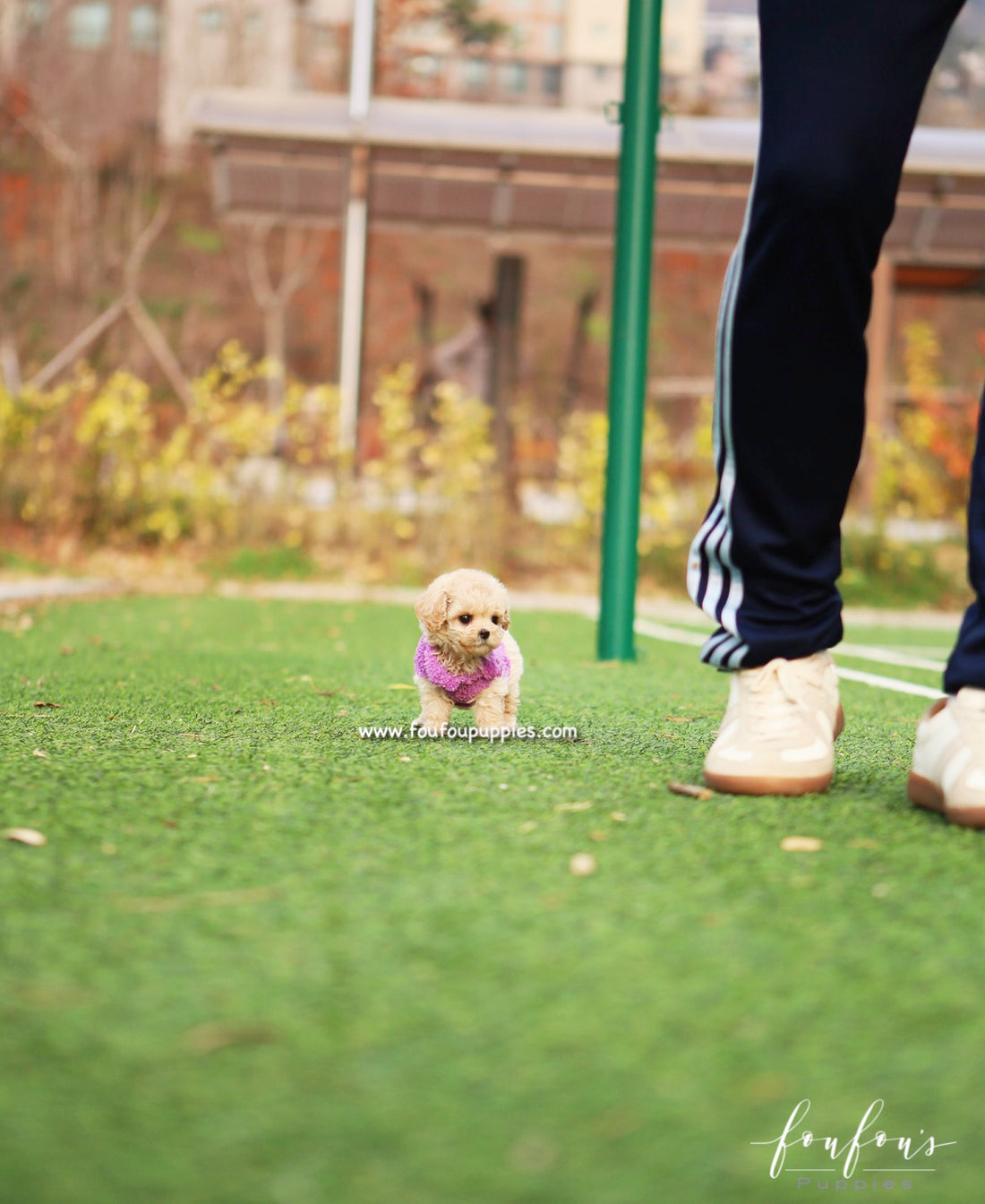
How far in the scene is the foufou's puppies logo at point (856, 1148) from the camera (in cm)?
81

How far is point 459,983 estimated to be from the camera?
102cm

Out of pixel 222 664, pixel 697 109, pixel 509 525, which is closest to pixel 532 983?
pixel 222 664

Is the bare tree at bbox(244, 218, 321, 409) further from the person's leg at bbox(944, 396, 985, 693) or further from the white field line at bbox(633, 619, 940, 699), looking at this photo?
the person's leg at bbox(944, 396, 985, 693)

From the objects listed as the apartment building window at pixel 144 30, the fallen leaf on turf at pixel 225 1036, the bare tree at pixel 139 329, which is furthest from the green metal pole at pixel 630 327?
the apartment building window at pixel 144 30

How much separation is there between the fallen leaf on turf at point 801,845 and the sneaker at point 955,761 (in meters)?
0.21

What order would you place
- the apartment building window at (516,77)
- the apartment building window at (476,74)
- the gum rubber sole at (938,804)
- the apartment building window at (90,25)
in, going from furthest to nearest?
the apartment building window at (90,25)
the apartment building window at (476,74)
the apartment building window at (516,77)
the gum rubber sole at (938,804)

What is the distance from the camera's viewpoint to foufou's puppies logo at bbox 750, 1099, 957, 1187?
31.8 inches

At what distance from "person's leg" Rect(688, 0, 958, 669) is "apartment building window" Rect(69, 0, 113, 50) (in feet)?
50.6

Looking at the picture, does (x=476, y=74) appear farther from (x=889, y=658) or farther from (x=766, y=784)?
(x=766, y=784)

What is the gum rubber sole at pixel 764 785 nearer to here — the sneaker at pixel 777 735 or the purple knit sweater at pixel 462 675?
the sneaker at pixel 777 735

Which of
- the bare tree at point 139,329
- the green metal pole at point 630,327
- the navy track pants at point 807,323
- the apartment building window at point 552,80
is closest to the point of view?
the navy track pants at point 807,323

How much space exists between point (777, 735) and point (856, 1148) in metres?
0.92

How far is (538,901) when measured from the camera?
1213mm

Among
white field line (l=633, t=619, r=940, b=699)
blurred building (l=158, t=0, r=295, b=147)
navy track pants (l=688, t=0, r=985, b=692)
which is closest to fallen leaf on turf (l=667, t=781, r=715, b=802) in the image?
navy track pants (l=688, t=0, r=985, b=692)
